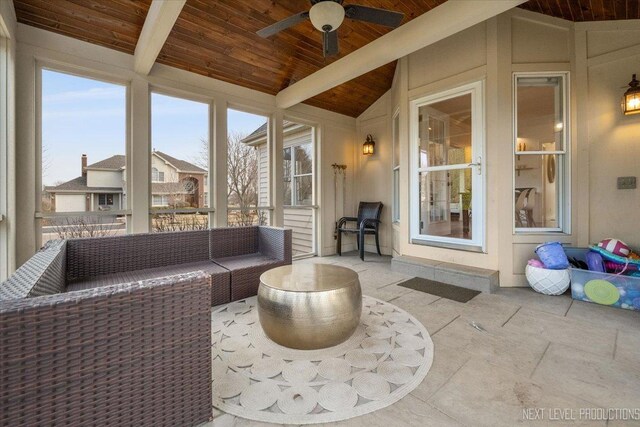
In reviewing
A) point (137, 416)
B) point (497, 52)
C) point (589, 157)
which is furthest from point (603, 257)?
point (137, 416)

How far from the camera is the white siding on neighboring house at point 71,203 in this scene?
3277 millimetres

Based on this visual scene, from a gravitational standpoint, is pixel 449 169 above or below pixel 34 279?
above

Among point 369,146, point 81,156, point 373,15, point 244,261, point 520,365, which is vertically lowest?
point 520,365

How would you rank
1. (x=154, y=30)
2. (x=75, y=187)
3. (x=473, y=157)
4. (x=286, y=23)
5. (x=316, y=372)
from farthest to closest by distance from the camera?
(x=473, y=157) < (x=75, y=187) < (x=154, y=30) < (x=286, y=23) < (x=316, y=372)

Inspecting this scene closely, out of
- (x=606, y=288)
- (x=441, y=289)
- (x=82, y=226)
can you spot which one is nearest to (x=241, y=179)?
(x=82, y=226)

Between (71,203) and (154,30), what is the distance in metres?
2.13

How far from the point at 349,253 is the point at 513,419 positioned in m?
4.59


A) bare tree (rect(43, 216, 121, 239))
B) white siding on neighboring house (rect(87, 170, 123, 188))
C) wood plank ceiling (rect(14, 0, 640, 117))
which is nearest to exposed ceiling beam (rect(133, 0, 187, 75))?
wood plank ceiling (rect(14, 0, 640, 117))

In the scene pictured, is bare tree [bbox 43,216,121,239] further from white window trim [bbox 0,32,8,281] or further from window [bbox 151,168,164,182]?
window [bbox 151,168,164,182]

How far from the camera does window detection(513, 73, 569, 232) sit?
373cm

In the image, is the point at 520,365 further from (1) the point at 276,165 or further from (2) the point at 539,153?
(1) the point at 276,165

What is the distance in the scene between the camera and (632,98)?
3170 mm

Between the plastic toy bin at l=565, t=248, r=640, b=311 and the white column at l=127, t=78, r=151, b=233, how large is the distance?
17.0ft

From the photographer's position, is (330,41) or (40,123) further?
(40,123)
